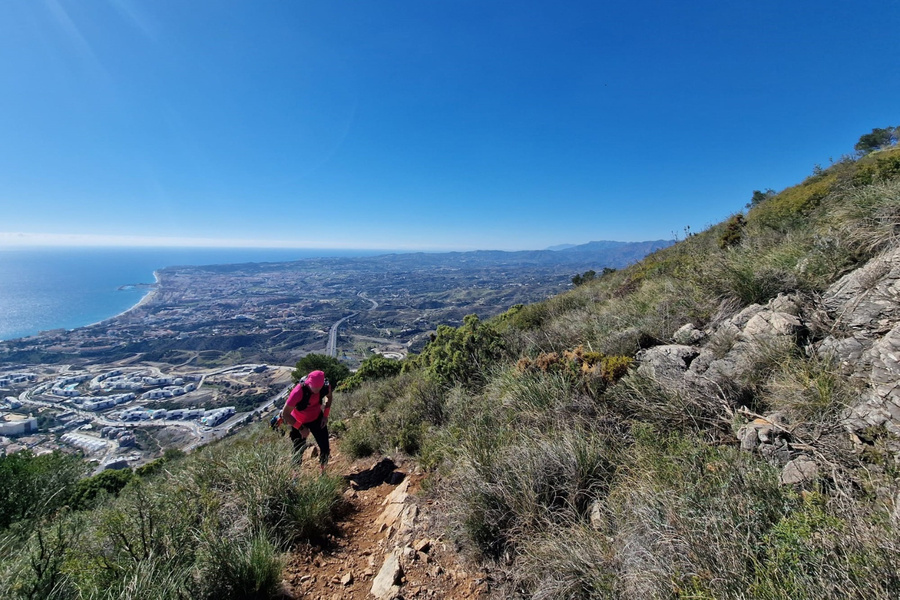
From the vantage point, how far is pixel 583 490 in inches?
102

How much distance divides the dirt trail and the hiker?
135 cm

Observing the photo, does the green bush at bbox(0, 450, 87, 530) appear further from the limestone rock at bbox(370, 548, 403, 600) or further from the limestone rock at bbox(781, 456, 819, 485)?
the limestone rock at bbox(781, 456, 819, 485)

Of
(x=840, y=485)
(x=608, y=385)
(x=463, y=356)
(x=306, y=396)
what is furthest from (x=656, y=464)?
(x=306, y=396)

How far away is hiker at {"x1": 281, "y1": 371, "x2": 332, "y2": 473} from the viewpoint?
4.91m

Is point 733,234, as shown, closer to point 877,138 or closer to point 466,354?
point 466,354

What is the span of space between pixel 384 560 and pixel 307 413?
260cm

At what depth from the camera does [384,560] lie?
9.82 feet

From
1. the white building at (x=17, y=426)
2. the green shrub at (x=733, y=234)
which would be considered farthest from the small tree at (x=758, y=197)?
the white building at (x=17, y=426)

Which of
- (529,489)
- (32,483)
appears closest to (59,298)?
(32,483)

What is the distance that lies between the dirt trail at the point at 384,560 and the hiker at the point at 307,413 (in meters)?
1.35

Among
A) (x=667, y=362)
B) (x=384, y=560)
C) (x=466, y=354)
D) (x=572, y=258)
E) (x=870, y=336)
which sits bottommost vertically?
(x=384, y=560)

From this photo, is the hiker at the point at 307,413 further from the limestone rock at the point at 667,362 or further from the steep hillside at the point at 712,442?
the limestone rock at the point at 667,362

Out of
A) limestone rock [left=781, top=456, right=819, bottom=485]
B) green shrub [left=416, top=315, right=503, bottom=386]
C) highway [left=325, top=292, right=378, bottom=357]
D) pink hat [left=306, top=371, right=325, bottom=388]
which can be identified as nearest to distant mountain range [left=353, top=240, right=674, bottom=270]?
highway [left=325, top=292, right=378, bottom=357]

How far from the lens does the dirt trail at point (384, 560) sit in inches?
100
